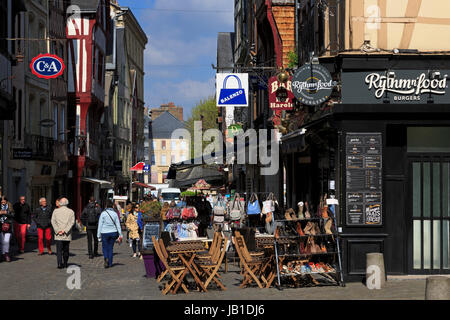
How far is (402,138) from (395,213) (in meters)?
1.45

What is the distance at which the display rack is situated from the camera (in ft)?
47.2

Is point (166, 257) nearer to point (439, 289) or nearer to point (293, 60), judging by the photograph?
point (439, 289)

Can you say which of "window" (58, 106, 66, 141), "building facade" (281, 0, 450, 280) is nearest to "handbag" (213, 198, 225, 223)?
"building facade" (281, 0, 450, 280)

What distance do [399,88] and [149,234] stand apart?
647cm

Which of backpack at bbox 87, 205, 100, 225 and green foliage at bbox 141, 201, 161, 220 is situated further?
green foliage at bbox 141, 201, 161, 220

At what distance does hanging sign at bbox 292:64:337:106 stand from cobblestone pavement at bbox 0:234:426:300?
381 centimetres

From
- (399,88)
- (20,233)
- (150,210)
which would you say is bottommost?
(20,233)

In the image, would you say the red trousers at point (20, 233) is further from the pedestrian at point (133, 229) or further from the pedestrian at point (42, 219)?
the pedestrian at point (133, 229)

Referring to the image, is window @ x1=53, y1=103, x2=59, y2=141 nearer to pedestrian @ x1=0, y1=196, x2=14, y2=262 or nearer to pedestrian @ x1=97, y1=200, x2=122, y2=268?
pedestrian @ x1=0, y1=196, x2=14, y2=262

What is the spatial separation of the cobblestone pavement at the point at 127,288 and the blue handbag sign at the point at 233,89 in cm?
684

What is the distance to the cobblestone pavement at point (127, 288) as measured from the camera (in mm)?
13328

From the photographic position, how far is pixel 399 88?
15.4 meters

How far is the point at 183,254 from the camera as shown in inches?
557

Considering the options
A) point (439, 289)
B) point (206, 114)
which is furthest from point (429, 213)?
point (206, 114)
